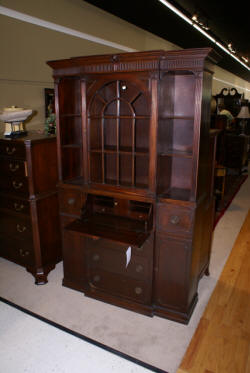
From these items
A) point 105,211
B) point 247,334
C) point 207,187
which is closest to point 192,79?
point 207,187

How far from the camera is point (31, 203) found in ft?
8.59

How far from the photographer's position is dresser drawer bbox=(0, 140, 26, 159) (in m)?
2.53

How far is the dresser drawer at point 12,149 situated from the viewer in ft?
8.30

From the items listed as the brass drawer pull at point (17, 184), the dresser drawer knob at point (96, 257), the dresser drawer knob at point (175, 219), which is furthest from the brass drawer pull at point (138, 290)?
the brass drawer pull at point (17, 184)

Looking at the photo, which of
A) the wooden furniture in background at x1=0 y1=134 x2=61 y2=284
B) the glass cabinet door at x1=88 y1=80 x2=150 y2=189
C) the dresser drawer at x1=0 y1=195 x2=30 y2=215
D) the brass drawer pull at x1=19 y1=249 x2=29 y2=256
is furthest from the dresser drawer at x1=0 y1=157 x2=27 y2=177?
the brass drawer pull at x1=19 y1=249 x2=29 y2=256

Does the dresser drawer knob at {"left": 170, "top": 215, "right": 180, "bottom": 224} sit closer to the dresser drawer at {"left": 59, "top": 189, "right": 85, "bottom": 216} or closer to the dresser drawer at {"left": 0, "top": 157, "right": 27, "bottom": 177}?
the dresser drawer at {"left": 59, "top": 189, "right": 85, "bottom": 216}

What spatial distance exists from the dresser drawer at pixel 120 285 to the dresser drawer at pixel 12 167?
3.59 ft

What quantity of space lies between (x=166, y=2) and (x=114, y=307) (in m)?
3.89

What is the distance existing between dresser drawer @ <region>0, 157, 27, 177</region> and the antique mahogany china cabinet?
1.23ft

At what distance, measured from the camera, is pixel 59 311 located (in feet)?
7.80

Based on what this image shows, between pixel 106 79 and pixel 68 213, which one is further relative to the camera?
pixel 68 213

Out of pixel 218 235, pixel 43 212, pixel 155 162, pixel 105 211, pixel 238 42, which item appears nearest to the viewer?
pixel 155 162

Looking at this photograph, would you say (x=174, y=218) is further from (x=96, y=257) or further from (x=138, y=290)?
(x=96, y=257)

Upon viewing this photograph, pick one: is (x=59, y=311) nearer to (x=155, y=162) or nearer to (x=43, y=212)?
(x=43, y=212)
